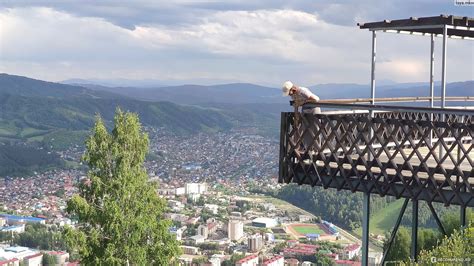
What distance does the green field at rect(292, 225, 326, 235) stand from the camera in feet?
316

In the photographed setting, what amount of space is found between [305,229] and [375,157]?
94.2m

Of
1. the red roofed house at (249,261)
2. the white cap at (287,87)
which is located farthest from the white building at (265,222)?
the white cap at (287,87)

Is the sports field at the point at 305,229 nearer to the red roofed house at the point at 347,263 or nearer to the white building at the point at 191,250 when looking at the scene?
the white building at the point at 191,250

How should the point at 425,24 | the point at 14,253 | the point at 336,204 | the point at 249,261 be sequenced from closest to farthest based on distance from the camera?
the point at 425,24
the point at 249,261
the point at 14,253
the point at 336,204

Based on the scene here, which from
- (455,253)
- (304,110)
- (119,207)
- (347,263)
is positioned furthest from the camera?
(347,263)

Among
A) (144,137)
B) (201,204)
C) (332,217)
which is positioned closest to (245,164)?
(201,204)

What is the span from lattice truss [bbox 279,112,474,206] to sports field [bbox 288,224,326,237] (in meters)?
88.1

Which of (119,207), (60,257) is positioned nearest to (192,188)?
(60,257)

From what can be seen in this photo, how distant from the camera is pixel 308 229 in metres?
99.2

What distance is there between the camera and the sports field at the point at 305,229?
3809 inches

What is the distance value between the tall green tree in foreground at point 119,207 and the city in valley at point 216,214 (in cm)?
5047

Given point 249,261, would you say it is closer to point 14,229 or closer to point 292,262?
point 292,262

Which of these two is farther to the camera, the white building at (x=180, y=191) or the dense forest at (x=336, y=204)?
the white building at (x=180, y=191)

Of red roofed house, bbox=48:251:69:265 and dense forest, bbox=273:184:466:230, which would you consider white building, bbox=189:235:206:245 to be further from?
red roofed house, bbox=48:251:69:265
